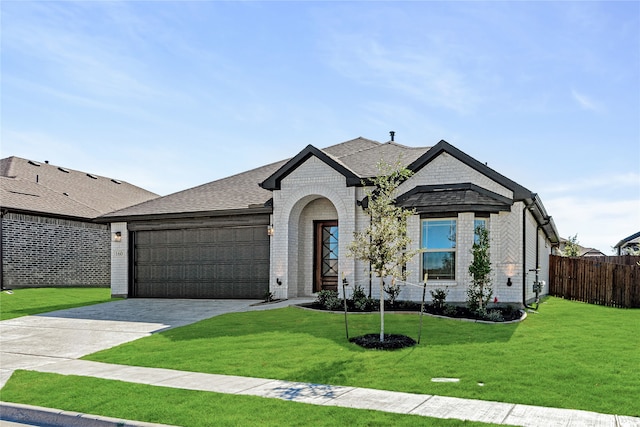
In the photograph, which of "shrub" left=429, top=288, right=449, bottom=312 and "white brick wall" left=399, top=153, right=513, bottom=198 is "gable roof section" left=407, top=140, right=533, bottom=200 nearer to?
"white brick wall" left=399, top=153, right=513, bottom=198

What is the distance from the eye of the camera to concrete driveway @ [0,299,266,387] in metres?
11.8

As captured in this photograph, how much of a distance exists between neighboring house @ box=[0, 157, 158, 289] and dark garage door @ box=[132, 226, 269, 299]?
258 inches

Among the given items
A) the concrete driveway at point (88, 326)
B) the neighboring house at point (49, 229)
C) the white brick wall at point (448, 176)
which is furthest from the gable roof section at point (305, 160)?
the neighboring house at point (49, 229)

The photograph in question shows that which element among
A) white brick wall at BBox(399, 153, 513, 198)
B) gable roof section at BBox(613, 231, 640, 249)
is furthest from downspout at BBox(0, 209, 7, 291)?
gable roof section at BBox(613, 231, 640, 249)

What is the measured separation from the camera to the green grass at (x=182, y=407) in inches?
261

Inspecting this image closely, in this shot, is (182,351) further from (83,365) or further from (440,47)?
(440,47)

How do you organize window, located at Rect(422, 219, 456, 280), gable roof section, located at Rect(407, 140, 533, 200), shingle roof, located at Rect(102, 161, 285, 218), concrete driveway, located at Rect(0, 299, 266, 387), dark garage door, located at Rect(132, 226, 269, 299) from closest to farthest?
concrete driveway, located at Rect(0, 299, 266, 387), gable roof section, located at Rect(407, 140, 533, 200), window, located at Rect(422, 219, 456, 280), dark garage door, located at Rect(132, 226, 269, 299), shingle roof, located at Rect(102, 161, 285, 218)

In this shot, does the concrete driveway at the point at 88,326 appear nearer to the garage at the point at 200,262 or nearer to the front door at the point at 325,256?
the garage at the point at 200,262

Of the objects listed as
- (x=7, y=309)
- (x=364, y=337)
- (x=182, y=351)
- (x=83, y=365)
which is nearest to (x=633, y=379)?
(x=364, y=337)

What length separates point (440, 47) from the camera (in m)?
13.3

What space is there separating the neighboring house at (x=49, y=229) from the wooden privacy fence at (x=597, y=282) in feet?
74.1

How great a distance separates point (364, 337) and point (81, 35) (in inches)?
382

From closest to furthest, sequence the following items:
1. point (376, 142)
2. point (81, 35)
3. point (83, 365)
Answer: point (83, 365) → point (81, 35) → point (376, 142)

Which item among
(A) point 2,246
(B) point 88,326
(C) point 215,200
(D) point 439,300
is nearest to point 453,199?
(D) point 439,300
